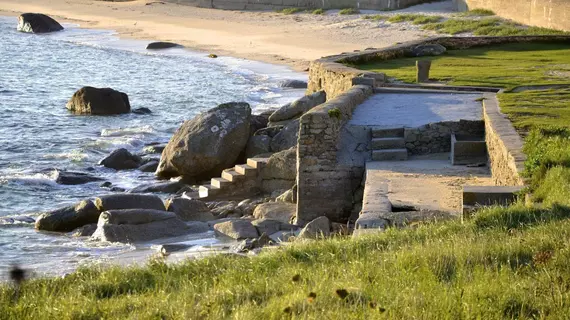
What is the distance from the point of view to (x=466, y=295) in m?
6.00

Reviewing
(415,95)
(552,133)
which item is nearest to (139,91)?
(415,95)

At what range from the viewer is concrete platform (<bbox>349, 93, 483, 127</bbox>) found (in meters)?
14.5

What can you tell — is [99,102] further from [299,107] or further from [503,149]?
[503,149]

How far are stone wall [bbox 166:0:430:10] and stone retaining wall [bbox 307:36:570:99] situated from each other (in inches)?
794

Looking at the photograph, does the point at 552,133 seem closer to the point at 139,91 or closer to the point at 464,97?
the point at 464,97

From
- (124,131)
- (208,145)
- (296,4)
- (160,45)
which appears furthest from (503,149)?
(296,4)

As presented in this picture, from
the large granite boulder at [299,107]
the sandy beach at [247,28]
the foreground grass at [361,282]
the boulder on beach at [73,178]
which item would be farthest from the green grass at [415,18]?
the foreground grass at [361,282]

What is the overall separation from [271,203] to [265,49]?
26.3m

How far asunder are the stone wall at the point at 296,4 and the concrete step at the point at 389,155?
32.0 m

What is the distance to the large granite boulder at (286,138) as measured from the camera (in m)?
17.8

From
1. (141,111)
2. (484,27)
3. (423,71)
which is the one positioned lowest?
(141,111)

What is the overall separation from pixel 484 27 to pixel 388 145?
20.7 meters

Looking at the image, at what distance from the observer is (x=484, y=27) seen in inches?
1320

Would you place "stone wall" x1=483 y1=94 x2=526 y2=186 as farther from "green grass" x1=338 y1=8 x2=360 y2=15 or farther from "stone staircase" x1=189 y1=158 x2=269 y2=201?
"green grass" x1=338 y1=8 x2=360 y2=15
